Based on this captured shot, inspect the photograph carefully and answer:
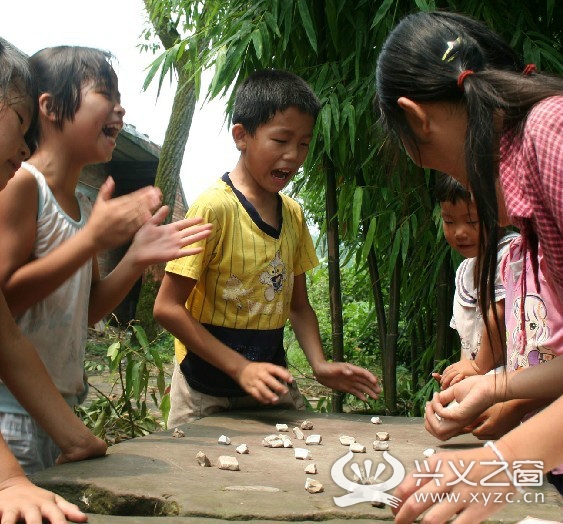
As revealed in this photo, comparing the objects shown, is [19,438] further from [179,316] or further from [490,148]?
[490,148]

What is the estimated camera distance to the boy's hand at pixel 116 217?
1.65 m

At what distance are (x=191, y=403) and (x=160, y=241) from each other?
75 cm

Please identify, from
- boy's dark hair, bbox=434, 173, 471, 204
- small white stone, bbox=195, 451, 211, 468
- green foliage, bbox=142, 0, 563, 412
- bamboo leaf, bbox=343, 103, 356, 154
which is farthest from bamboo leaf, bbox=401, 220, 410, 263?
small white stone, bbox=195, 451, 211, 468

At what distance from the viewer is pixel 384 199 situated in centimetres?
312

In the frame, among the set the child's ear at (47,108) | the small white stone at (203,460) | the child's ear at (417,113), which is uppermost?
the child's ear at (47,108)

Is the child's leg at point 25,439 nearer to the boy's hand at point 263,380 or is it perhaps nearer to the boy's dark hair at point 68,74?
the boy's hand at point 263,380

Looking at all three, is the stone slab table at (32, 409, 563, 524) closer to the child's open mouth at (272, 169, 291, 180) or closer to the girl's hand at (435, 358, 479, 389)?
the girl's hand at (435, 358, 479, 389)

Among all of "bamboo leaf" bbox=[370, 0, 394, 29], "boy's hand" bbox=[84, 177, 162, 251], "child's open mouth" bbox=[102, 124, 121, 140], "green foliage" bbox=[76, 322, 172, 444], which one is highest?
"bamboo leaf" bbox=[370, 0, 394, 29]

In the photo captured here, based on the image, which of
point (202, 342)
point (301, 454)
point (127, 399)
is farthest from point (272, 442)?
point (127, 399)

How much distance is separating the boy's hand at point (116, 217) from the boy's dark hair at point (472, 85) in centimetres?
60

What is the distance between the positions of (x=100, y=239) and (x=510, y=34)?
6.27 feet

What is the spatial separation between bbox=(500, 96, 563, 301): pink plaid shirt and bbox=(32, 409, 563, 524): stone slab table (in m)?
0.51

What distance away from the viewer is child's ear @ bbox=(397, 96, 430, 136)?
4.81 ft

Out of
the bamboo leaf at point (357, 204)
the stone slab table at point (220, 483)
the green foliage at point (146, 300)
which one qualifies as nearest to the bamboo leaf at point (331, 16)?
the bamboo leaf at point (357, 204)
